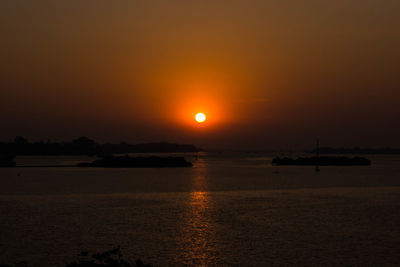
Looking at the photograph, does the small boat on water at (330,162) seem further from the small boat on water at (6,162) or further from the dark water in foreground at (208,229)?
the dark water in foreground at (208,229)

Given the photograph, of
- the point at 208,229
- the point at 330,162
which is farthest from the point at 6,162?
the point at 208,229

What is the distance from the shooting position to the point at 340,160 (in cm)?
Answer: 14650

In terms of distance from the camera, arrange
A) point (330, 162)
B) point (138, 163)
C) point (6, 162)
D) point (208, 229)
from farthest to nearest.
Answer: point (330, 162) < point (6, 162) < point (138, 163) < point (208, 229)

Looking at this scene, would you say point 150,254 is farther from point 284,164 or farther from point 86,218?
point 284,164

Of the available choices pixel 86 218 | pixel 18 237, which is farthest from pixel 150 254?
pixel 86 218

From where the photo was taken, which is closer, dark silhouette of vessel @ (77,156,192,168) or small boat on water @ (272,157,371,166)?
dark silhouette of vessel @ (77,156,192,168)

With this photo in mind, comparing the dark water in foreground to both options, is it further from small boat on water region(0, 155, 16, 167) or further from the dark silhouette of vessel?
small boat on water region(0, 155, 16, 167)

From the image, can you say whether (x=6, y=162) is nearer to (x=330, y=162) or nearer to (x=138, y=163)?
(x=138, y=163)

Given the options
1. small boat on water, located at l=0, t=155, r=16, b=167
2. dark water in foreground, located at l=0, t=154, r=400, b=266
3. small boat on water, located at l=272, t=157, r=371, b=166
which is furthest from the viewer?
small boat on water, located at l=272, t=157, r=371, b=166

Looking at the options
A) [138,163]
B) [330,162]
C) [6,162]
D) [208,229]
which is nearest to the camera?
[208,229]

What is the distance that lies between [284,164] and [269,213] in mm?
122058

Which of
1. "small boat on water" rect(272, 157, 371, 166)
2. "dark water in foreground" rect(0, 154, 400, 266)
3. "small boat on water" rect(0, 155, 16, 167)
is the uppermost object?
"small boat on water" rect(272, 157, 371, 166)

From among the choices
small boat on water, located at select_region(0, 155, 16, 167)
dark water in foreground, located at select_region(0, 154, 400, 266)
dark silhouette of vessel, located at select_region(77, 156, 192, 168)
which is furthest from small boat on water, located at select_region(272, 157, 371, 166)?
dark water in foreground, located at select_region(0, 154, 400, 266)

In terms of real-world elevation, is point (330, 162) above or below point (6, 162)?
above
